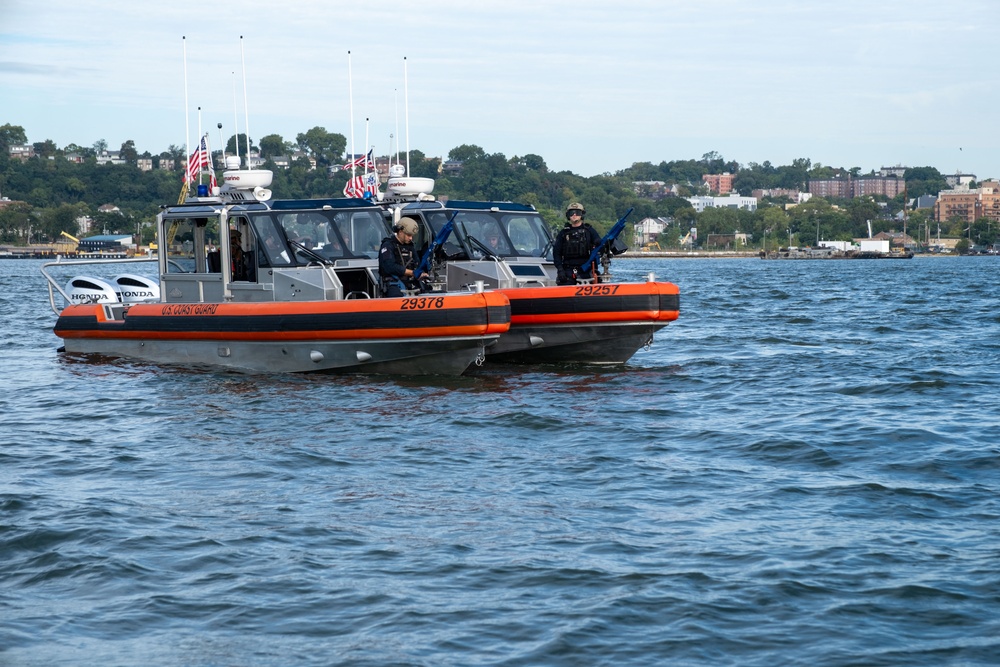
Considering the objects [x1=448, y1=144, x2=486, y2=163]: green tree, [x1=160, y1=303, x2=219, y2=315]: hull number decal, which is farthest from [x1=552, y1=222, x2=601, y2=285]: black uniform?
[x1=448, y1=144, x2=486, y2=163]: green tree

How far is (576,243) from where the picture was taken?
16500 mm

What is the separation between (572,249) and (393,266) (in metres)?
2.55

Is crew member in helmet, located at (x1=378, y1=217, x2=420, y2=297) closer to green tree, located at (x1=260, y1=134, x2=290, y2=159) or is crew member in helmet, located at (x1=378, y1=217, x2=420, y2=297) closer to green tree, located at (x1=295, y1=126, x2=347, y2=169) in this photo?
green tree, located at (x1=295, y1=126, x2=347, y2=169)

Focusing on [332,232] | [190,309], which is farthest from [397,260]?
[190,309]

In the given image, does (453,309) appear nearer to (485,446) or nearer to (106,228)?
(485,446)

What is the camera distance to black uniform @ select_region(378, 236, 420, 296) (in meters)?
15.3

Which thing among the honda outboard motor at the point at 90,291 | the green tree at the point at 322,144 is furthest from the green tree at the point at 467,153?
the honda outboard motor at the point at 90,291

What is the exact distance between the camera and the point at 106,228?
141 metres

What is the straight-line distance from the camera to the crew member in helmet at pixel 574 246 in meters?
16.5

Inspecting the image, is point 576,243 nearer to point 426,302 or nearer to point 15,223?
point 426,302

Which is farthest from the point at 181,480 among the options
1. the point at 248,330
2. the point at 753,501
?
the point at 248,330

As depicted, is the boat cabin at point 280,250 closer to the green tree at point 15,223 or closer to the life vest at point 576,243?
the life vest at point 576,243

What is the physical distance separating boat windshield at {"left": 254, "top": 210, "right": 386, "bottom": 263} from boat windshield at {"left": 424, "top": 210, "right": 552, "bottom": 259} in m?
1.20

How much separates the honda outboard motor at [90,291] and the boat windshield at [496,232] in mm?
5458
